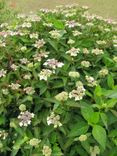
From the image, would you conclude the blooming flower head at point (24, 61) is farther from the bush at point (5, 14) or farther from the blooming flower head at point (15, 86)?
the bush at point (5, 14)

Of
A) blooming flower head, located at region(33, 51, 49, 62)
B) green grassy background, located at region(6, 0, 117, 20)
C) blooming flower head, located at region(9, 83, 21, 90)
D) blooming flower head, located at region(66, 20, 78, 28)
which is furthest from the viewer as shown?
green grassy background, located at region(6, 0, 117, 20)

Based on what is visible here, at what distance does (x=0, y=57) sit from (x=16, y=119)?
400 millimetres

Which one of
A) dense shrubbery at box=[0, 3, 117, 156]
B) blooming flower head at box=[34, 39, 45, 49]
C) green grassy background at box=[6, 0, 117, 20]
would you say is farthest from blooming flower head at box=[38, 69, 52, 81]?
green grassy background at box=[6, 0, 117, 20]

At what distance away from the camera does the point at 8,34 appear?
2.53 meters

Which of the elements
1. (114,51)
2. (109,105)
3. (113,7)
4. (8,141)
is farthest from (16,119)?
(113,7)

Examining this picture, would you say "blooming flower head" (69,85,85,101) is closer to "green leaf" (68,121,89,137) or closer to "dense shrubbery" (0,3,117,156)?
"dense shrubbery" (0,3,117,156)

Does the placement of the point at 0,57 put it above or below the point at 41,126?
above

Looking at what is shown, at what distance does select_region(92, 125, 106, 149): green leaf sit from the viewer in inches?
75.7

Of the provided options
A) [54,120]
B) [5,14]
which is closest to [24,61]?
[54,120]

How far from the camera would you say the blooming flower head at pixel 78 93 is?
6.55 feet

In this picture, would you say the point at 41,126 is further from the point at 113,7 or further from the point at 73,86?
the point at 113,7

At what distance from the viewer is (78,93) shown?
6.61 feet

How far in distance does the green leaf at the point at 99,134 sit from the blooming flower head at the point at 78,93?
155 mm

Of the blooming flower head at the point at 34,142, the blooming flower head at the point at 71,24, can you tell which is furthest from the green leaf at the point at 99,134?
the blooming flower head at the point at 71,24
